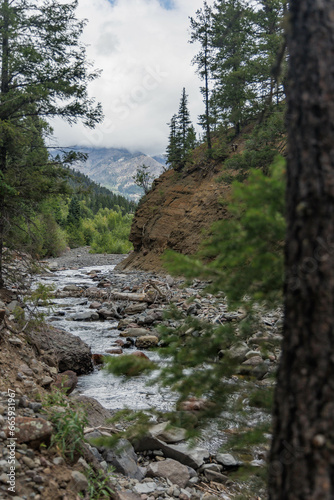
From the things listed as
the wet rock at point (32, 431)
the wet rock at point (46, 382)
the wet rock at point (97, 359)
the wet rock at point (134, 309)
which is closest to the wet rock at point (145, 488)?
the wet rock at point (32, 431)

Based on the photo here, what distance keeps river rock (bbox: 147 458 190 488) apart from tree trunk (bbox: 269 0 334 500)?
2919 millimetres

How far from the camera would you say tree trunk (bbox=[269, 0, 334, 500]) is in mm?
1447

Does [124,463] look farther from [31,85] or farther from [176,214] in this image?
[176,214]

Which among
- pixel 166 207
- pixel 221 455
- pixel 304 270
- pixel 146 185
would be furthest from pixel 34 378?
pixel 146 185

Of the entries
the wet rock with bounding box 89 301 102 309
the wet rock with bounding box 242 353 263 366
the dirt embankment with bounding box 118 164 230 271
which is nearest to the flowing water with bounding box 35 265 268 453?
the wet rock with bounding box 242 353 263 366

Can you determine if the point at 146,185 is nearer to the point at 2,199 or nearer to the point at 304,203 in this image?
the point at 2,199

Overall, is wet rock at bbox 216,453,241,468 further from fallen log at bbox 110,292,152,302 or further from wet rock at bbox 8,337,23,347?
fallen log at bbox 110,292,152,302

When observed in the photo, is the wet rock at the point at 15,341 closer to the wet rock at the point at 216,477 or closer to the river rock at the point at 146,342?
the wet rock at the point at 216,477

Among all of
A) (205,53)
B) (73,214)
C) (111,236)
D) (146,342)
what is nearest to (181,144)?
(205,53)

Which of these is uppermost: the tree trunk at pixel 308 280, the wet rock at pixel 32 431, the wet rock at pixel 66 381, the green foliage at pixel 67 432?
the tree trunk at pixel 308 280

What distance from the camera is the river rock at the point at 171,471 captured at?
4055mm

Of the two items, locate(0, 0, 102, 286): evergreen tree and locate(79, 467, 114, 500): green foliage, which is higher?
locate(0, 0, 102, 286): evergreen tree

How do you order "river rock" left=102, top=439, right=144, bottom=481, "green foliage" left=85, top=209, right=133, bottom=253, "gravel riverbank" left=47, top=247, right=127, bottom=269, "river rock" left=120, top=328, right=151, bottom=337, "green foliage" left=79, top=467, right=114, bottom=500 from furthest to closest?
1. "green foliage" left=85, top=209, right=133, bottom=253
2. "gravel riverbank" left=47, top=247, right=127, bottom=269
3. "river rock" left=120, top=328, right=151, bottom=337
4. "river rock" left=102, top=439, right=144, bottom=481
5. "green foliage" left=79, top=467, right=114, bottom=500

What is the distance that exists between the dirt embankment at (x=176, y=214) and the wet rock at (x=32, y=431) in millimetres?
17352
